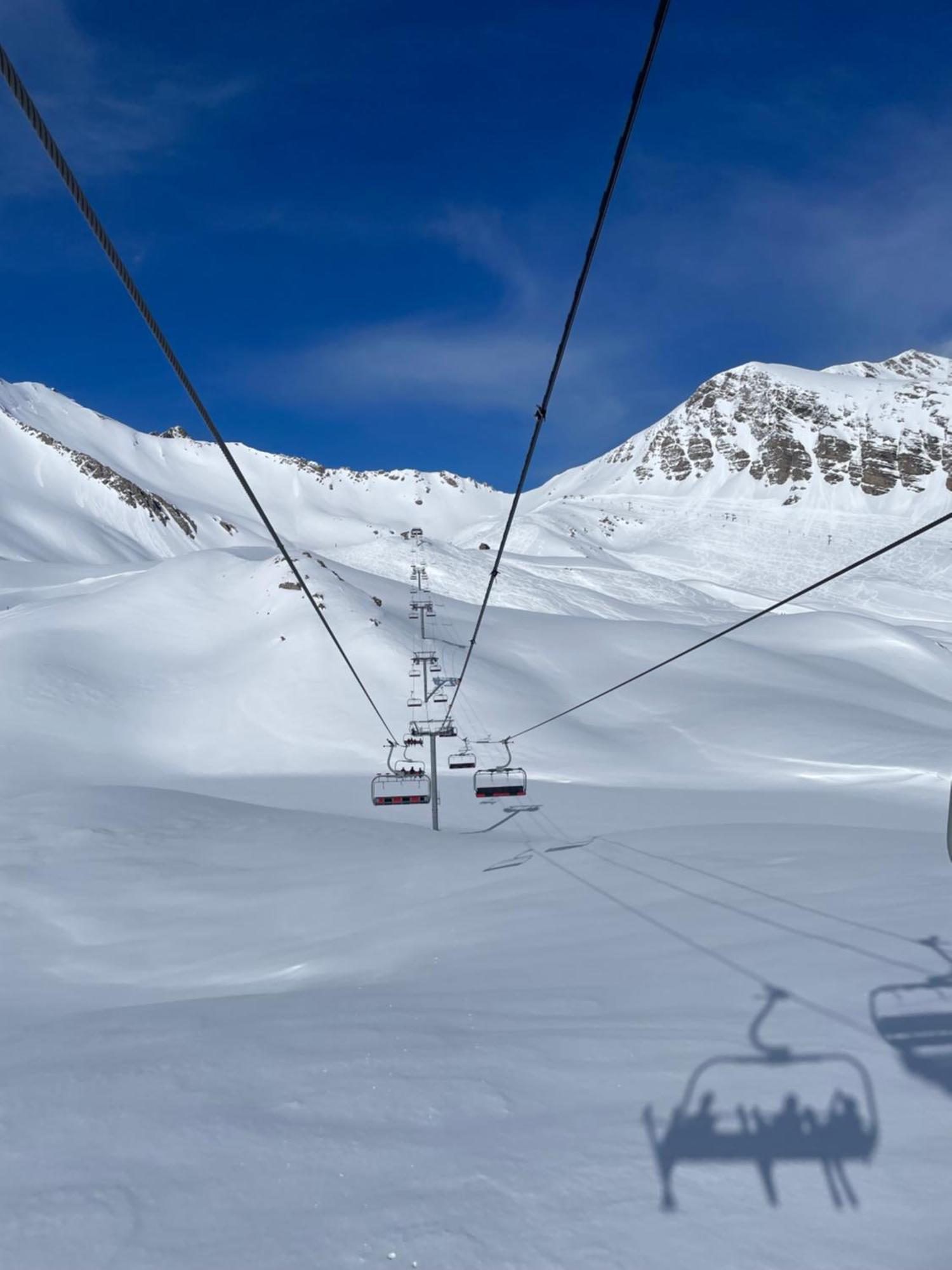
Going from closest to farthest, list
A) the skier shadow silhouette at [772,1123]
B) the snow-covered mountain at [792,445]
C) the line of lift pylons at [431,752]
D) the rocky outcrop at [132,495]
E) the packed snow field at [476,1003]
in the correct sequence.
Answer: the packed snow field at [476,1003] → the skier shadow silhouette at [772,1123] → the line of lift pylons at [431,752] → the rocky outcrop at [132,495] → the snow-covered mountain at [792,445]

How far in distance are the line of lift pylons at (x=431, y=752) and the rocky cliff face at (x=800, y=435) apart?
4178 inches

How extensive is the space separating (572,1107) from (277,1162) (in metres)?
1.65

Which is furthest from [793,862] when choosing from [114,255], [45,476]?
[45,476]

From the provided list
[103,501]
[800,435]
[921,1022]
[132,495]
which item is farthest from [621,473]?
[921,1022]

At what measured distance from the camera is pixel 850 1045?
498 centimetres

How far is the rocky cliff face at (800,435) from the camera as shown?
13988cm

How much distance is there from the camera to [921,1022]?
5219mm

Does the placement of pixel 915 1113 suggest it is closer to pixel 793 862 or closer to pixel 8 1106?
pixel 8 1106

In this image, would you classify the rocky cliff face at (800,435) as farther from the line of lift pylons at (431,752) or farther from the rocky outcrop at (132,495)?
Result: the line of lift pylons at (431,752)

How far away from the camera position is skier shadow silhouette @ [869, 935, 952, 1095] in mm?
4695

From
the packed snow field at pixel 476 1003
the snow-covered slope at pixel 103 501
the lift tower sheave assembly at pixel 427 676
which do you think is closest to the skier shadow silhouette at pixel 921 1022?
the packed snow field at pixel 476 1003

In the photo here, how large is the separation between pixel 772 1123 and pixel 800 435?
16366cm

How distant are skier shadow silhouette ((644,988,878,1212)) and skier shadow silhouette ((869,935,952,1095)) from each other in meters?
0.36

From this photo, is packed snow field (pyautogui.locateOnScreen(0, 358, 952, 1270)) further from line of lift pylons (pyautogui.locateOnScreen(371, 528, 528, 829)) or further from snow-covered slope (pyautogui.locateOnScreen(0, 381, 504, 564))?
snow-covered slope (pyautogui.locateOnScreen(0, 381, 504, 564))
